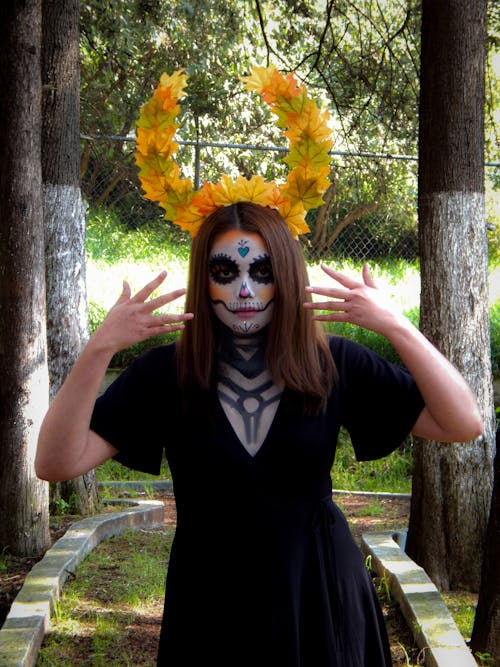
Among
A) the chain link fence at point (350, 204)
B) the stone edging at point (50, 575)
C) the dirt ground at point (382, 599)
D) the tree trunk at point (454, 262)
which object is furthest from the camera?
the chain link fence at point (350, 204)

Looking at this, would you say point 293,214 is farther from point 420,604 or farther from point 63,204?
point 63,204

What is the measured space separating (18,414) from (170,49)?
740 centimetres

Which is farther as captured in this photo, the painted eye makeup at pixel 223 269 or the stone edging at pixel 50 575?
the stone edging at pixel 50 575

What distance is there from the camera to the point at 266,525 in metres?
2.32

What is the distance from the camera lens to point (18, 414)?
5355 mm

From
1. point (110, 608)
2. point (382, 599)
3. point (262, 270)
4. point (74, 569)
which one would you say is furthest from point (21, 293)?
point (262, 270)

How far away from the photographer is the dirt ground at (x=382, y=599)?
411 cm

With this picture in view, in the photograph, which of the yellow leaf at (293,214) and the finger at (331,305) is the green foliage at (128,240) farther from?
the finger at (331,305)

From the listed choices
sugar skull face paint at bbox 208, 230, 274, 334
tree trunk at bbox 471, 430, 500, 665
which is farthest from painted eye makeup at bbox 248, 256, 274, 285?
tree trunk at bbox 471, 430, 500, 665

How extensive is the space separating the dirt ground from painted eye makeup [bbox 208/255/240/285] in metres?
2.01

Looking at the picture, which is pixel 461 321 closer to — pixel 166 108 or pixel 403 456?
pixel 166 108

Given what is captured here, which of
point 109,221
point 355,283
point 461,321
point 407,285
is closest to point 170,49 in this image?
point 109,221

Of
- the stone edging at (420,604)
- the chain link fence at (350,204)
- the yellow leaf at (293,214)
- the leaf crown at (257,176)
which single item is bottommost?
the stone edging at (420,604)

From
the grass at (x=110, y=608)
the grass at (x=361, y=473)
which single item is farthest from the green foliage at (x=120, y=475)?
the grass at (x=110, y=608)
